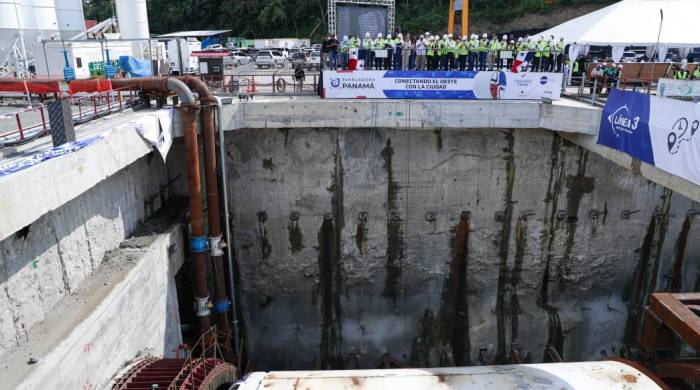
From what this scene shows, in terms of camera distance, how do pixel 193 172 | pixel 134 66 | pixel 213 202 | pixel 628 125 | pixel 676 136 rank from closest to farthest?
pixel 676 136 < pixel 628 125 < pixel 193 172 < pixel 213 202 < pixel 134 66

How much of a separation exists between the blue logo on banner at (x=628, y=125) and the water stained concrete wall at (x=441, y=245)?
2.19m

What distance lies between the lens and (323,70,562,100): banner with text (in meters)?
13.1

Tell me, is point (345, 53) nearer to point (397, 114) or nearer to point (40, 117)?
point (397, 114)

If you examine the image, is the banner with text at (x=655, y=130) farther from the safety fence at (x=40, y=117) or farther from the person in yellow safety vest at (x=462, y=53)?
the safety fence at (x=40, y=117)

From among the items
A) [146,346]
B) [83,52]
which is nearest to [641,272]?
[146,346]

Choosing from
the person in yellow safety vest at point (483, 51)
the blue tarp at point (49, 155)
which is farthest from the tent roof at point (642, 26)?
the blue tarp at point (49, 155)

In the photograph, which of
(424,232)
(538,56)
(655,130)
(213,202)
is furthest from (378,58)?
(655,130)

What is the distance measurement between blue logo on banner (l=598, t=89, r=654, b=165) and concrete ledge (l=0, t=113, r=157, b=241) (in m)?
9.45

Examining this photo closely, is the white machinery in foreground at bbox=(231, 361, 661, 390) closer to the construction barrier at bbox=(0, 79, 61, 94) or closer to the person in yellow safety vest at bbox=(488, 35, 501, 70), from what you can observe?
the construction barrier at bbox=(0, 79, 61, 94)

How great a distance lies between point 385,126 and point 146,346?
23.0ft

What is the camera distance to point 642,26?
571 inches

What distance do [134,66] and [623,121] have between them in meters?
13.0

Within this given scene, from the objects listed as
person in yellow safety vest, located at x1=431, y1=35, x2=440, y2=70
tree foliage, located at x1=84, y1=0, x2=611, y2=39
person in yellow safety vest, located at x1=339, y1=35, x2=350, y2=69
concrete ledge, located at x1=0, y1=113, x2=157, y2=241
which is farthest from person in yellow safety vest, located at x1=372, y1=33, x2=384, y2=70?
tree foliage, located at x1=84, y1=0, x2=611, y2=39

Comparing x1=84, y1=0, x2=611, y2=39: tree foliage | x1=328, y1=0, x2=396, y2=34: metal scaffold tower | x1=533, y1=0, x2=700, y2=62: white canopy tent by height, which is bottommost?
x1=533, y1=0, x2=700, y2=62: white canopy tent
